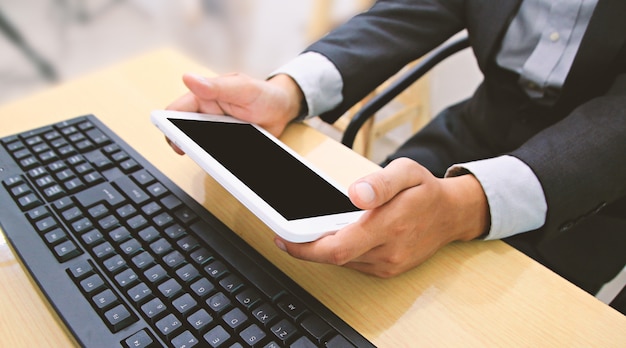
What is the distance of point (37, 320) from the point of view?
1.41ft

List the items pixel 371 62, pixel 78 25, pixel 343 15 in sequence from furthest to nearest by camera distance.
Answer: pixel 78 25 < pixel 343 15 < pixel 371 62

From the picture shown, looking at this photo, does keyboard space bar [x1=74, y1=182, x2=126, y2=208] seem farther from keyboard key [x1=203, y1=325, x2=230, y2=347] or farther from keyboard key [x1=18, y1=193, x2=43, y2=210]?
keyboard key [x1=203, y1=325, x2=230, y2=347]

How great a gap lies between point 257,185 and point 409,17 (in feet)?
1.68

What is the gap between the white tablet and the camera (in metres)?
0.43

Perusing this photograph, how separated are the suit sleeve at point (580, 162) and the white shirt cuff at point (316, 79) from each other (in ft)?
0.92

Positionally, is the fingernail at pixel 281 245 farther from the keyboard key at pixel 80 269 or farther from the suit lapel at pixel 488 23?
the suit lapel at pixel 488 23

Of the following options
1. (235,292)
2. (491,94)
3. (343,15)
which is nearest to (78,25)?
(343,15)

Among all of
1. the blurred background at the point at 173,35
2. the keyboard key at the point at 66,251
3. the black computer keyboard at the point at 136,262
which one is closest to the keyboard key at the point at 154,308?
the black computer keyboard at the point at 136,262

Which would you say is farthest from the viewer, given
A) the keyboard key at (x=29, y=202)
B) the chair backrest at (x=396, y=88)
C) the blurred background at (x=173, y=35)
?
the blurred background at (x=173, y=35)

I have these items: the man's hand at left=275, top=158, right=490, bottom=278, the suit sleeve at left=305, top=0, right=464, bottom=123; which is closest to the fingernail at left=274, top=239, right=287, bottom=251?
the man's hand at left=275, top=158, right=490, bottom=278

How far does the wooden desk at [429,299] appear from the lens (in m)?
0.44

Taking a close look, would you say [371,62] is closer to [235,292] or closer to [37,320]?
[235,292]

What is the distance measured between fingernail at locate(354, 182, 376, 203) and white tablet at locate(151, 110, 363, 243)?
0.04 m

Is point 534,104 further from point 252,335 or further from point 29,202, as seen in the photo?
point 29,202
